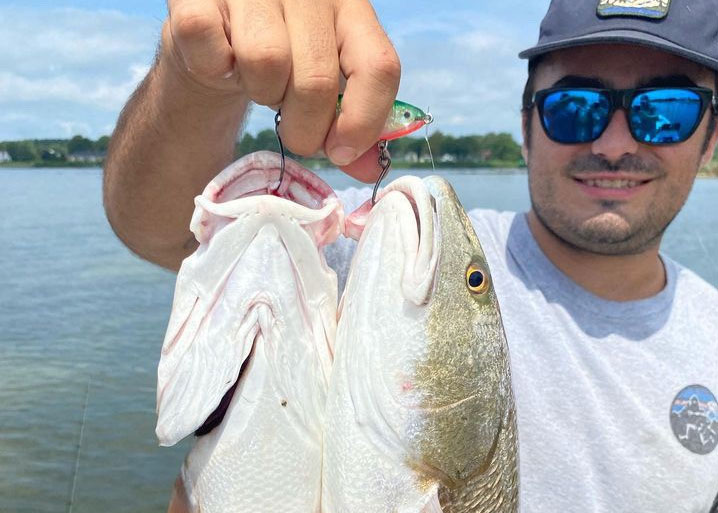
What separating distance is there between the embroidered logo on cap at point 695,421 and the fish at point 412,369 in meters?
1.90

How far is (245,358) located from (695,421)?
99.6 inches

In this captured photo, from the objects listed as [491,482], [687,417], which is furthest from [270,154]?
[687,417]

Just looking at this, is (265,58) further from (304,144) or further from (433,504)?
(433,504)

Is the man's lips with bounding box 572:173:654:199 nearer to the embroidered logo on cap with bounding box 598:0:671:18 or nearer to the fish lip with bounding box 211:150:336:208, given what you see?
the embroidered logo on cap with bounding box 598:0:671:18

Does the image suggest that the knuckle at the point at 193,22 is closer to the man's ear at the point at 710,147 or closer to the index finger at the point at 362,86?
the index finger at the point at 362,86

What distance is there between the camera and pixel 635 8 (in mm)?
3469

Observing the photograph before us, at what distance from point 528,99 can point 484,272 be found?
2405 millimetres

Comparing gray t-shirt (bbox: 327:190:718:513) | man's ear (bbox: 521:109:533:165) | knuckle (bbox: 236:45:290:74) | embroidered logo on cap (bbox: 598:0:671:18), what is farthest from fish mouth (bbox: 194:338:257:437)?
embroidered logo on cap (bbox: 598:0:671:18)

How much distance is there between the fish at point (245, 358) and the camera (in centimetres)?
146

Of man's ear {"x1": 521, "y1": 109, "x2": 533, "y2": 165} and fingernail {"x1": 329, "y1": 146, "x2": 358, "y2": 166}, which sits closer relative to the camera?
fingernail {"x1": 329, "y1": 146, "x2": 358, "y2": 166}

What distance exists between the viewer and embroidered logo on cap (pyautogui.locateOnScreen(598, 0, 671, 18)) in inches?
135

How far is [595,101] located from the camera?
130 inches

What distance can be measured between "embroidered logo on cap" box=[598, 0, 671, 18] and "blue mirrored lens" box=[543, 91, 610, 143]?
20.2 inches

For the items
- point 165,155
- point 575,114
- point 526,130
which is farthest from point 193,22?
point 526,130
